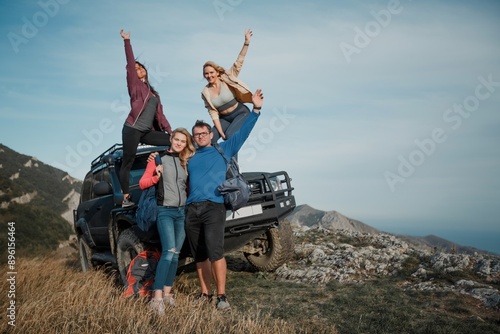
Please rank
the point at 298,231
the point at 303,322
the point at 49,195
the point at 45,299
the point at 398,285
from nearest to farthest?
the point at 303,322 → the point at 45,299 → the point at 398,285 → the point at 298,231 → the point at 49,195

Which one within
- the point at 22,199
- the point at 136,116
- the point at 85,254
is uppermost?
the point at 22,199

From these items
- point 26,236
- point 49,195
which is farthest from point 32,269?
point 49,195

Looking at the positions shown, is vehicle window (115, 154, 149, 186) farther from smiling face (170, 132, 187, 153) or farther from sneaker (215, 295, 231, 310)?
sneaker (215, 295, 231, 310)

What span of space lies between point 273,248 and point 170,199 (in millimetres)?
2544

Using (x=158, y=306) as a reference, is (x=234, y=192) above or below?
above

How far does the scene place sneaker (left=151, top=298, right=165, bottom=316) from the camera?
3.59 meters

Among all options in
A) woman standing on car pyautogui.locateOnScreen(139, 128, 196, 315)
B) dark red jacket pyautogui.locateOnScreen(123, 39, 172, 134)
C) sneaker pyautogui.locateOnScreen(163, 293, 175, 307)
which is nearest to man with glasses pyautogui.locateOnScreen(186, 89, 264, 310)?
woman standing on car pyautogui.locateOnScreen(139, 128, 196, 315)

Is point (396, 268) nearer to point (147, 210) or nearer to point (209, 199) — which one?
point (209, 199)

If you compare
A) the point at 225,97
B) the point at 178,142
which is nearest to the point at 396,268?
the point at 225,97

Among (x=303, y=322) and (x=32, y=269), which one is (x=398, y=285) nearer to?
(x=303, y=322)

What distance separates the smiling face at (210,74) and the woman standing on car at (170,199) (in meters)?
0.97

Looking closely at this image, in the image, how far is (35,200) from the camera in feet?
141

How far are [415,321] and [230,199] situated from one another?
216cm

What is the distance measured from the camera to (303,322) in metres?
3.77
